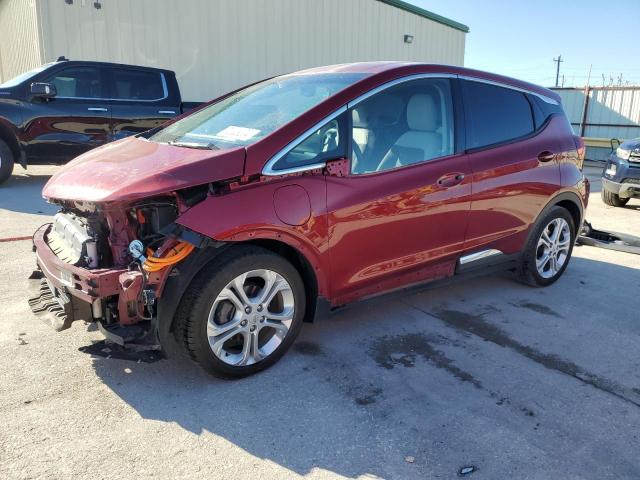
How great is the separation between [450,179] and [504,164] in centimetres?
63

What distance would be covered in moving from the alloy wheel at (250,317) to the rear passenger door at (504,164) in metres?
1.61

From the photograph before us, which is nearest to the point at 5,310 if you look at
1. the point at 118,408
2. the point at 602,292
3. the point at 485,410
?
the point at 118,408

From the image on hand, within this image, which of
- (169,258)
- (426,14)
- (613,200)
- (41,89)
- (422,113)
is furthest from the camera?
(426,14)

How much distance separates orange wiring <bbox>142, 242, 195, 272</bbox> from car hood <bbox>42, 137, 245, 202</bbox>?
0.29 meters

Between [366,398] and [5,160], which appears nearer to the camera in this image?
[366,398]

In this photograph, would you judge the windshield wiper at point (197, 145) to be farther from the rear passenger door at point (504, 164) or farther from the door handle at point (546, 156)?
the door handle at point (546, 156)

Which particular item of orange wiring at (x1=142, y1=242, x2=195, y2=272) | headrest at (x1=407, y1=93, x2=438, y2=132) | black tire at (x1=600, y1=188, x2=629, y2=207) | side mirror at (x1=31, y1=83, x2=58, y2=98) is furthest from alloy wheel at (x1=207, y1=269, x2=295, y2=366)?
black tire at (x1=600, y1=188, x2=629, y2=207)

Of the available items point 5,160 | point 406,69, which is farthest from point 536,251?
point 5,160

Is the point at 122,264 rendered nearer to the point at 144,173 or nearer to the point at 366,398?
the point at 144,173

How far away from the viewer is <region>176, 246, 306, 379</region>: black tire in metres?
2.67

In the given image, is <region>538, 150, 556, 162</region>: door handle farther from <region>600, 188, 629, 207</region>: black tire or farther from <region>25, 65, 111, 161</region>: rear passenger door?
<region>25, 65, 111, 161</region>: rear passenger door

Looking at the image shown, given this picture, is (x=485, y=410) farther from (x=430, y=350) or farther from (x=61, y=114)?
(x=61, y=114)

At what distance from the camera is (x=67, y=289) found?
2.70m

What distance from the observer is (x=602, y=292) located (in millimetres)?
4652
